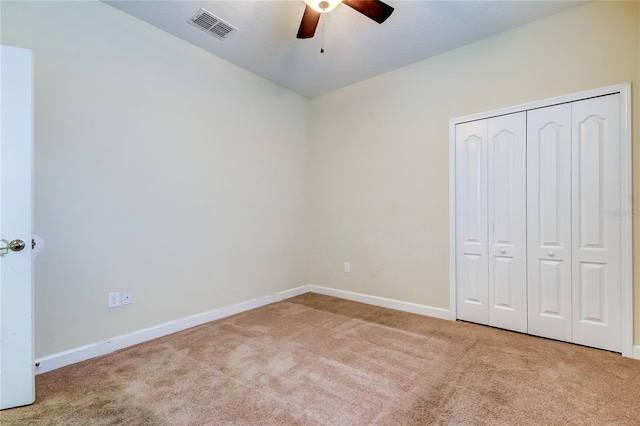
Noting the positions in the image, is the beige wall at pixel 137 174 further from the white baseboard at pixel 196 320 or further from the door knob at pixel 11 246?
the door knob at pixel 11 246

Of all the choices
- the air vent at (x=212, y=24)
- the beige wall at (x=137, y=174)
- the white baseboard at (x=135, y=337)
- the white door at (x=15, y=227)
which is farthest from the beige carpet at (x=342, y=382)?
the air vent at (x=212, y=24)

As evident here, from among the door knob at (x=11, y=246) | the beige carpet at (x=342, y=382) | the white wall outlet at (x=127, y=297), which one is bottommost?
the beige carpet at (x=342, y=382)

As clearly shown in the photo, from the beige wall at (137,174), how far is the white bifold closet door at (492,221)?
2208 millimetres

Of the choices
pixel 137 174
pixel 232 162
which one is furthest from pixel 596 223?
pixel 137 174

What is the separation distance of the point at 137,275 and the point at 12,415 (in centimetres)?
108

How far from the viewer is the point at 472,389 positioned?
1759 millimetres

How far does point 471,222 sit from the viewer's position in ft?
9.41

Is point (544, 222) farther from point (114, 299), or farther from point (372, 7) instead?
point (114, 299)

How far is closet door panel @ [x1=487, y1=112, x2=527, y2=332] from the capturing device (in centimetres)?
259

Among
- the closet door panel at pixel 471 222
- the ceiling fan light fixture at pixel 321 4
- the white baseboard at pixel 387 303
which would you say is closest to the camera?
the ceiling fan light fixture at pixel 321 4

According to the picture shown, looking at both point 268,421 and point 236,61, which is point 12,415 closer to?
point 268,421

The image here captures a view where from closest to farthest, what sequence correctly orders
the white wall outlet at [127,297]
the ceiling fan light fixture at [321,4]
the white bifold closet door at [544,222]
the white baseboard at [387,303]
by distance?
the ceiling fan light fixture at [321,4]
the white bifold closet door at [544,222]
the white wall outlet at [127,297]
the white baseboard at [387,303]

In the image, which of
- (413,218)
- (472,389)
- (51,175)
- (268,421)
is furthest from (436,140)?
(51,175)

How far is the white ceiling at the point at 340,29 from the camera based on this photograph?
90.5 inches
